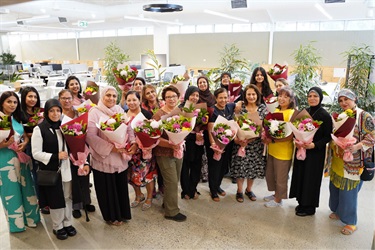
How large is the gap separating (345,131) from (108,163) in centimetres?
224

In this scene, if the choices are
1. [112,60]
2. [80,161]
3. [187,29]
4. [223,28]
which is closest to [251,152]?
[80,161]

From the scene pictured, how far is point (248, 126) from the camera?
3023 millimetres

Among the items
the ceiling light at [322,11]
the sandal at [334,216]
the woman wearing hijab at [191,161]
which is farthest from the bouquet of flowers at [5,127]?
the ceiling light at [322,11]

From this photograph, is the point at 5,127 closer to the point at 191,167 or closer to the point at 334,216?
Answer: the point at 191,167

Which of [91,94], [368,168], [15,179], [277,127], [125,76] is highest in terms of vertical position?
[125,76]

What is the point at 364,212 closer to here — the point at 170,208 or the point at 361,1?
the point at 170,208

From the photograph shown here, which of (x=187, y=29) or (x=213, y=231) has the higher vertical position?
(x=187, y=29)

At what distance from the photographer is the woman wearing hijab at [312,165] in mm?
2904

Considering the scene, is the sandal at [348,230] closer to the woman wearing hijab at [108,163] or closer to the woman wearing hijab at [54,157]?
the woman wearing hijab at [108,163]

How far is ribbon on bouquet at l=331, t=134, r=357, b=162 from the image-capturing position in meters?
2.68

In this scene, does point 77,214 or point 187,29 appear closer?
point 77,214

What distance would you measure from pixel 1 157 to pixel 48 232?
0.88 meters

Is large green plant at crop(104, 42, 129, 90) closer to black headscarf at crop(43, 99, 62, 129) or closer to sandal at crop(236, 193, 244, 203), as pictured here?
black headscarf at crop(43, 99, 62, 129)

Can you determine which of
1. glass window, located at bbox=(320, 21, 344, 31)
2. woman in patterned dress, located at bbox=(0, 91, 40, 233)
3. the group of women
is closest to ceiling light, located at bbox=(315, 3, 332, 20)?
glass window, located at bbox=(320, 21, 344, 31)
